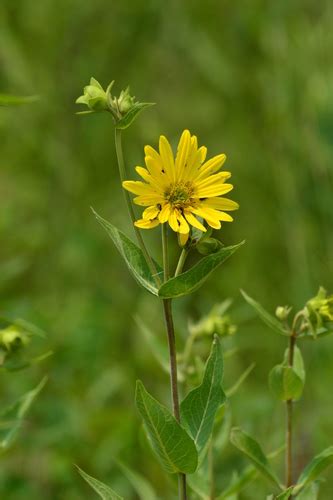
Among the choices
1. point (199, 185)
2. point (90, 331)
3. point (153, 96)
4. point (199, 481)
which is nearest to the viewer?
point (199, 185)

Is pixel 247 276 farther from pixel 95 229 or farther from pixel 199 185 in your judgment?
pixel 199 185

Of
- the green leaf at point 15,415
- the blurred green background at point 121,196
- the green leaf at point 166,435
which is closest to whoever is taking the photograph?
the green leaf at point 166,435

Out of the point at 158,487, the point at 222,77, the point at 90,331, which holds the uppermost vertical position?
the point at 222,77

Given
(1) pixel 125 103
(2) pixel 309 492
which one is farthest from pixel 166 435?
(1) pixel 125 103

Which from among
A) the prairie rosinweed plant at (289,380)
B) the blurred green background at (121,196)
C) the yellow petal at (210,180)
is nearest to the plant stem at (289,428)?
the prairie rosinweed plant at (289,380)

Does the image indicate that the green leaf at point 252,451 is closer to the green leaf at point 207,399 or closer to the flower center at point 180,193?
the green leaf at point 207,399

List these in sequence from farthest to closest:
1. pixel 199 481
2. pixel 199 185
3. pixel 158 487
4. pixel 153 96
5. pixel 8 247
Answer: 1. pixel 153 96
2. pixel 8 247
3. pixel 158 487
4. pixel 199 481
5. pixel 199 185

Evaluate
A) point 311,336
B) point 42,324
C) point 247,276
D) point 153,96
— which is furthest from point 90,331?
point 153,96
